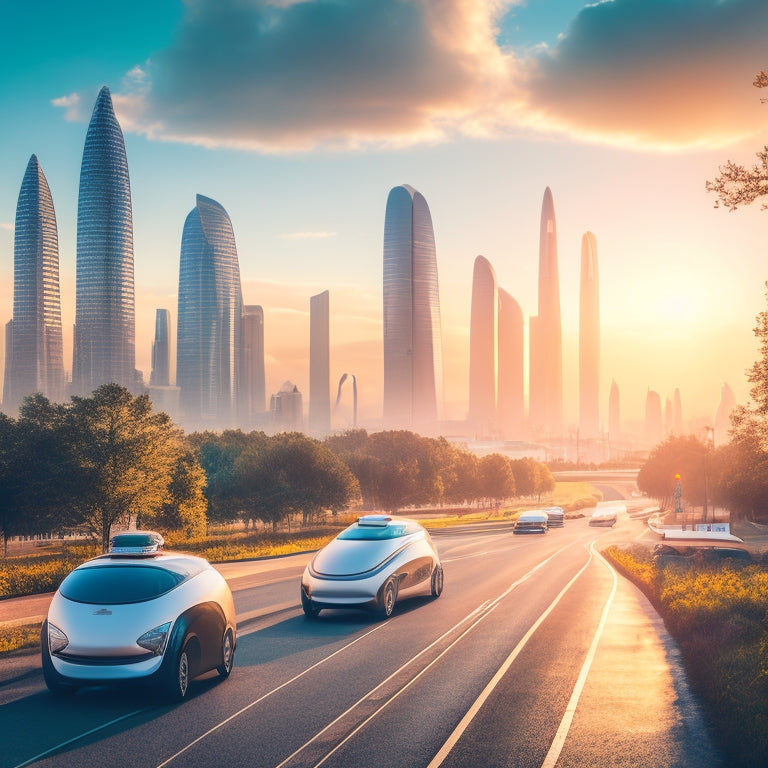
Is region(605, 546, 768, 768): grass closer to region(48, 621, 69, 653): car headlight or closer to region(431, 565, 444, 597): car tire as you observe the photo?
region(431, 565, 444, 597): car tire

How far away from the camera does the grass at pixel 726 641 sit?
8.12 m

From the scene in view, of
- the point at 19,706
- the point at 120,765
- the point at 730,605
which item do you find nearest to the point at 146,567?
the point at 19,706

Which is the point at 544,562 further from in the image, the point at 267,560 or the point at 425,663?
the point at 425,663

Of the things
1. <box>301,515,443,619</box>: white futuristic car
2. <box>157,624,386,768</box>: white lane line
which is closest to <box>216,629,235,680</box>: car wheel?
<box>157,624,386,768</box>: white lane line

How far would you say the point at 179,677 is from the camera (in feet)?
29.7

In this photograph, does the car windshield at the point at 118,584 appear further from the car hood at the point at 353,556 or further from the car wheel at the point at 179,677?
the car hood at the point at 353,556

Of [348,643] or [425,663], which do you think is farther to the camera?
[348,643]

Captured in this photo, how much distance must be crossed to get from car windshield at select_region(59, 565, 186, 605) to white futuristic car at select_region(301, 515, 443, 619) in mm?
5729

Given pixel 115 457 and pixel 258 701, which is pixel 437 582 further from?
pixel 115 457

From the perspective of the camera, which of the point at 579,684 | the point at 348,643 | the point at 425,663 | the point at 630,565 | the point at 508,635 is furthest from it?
the point at 630,565

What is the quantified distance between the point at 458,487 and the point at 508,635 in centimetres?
8814

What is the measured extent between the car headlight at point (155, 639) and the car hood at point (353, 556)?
6265 millimetres

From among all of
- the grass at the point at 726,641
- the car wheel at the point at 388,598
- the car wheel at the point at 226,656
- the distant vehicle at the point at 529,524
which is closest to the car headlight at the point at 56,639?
the car wheel at the point at 226,656

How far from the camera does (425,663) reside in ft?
37.7
